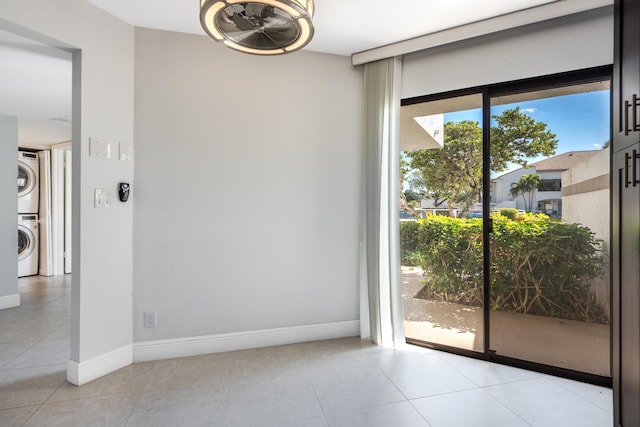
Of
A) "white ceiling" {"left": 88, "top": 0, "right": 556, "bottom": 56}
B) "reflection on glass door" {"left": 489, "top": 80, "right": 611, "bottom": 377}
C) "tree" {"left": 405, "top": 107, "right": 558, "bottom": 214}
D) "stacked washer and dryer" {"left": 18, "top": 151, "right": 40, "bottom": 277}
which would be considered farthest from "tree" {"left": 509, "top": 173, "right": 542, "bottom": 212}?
"stacked washer and dryer" {"left": 18, "top": 151, "right": 40, "bottom": 277}

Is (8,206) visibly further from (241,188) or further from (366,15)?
(366,15)

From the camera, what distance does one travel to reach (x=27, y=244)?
5.47 m

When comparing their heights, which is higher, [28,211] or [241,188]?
[241,188]

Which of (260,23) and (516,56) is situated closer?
(260,23)

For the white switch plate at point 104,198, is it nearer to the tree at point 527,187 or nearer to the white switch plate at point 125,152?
the white switch plate at point 125,152

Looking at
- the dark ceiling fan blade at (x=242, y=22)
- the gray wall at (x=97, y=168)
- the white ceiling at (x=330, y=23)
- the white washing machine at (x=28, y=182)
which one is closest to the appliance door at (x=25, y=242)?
the white washing machine at (x=28, y=182)

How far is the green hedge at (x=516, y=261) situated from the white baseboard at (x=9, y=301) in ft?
15.5

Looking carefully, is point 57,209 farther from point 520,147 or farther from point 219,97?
point 520,147

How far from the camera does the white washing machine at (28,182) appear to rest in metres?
5.39

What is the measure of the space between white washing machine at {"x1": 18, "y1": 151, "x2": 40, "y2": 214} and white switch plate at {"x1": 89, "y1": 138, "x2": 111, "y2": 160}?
15.4 ft

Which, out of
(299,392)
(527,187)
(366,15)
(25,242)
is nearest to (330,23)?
(366,15)

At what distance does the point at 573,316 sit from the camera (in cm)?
237

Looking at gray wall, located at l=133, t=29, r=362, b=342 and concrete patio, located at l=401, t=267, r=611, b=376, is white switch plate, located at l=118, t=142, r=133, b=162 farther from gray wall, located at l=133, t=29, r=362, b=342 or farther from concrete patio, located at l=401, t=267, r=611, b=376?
concrete patio, located at l=401, t=267, r=611, b=376

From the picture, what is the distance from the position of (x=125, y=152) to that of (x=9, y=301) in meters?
3.15
